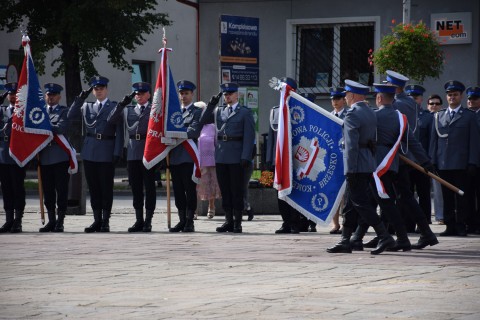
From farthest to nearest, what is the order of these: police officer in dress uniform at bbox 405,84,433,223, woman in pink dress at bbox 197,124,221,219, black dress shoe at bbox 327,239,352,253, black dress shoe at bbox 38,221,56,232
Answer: woman in pink dress at bbox 197,124,221,219 → black dress shoe at bbox 38,221,56,232 → police officer in dress uniform at bbox 405,84,433,223 → black dress shoe at bbox 327,239,352,253

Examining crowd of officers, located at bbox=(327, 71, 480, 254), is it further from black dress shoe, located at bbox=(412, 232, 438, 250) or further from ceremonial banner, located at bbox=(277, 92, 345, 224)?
ceremonial banner, located at bbox=(277, 92, 345, 224)

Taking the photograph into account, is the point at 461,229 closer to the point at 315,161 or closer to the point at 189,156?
the point at 315,161

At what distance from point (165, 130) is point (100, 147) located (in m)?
0.88

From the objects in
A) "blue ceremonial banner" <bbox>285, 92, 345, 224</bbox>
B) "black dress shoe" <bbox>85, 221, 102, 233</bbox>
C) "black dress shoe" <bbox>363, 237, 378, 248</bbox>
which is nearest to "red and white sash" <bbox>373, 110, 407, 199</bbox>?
"black dress shoe" <bbox>363, 237, 378, 248</bbox>

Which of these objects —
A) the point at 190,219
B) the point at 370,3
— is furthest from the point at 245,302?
the point at 370,3

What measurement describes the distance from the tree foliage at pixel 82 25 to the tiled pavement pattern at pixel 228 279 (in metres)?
15.8

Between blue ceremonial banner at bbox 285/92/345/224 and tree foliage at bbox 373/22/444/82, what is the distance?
860cm

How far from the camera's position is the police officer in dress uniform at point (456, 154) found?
52.4 ft

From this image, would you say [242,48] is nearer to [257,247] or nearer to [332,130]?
[332,130]

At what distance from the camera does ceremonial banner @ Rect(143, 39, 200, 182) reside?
54.0 feet

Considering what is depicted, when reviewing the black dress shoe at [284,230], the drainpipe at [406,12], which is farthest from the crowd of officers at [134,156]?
the drainpipe at [406,12]

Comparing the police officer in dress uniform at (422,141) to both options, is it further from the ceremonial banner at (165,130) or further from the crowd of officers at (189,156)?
the ceremonial banner at (165,130)

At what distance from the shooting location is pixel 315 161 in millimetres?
15125

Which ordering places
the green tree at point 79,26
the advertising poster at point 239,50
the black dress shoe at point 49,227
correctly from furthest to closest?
1. the green tree at point 79,26
2. the advertising poster at point 239,50
3. the black dress shoe at point 49,227
